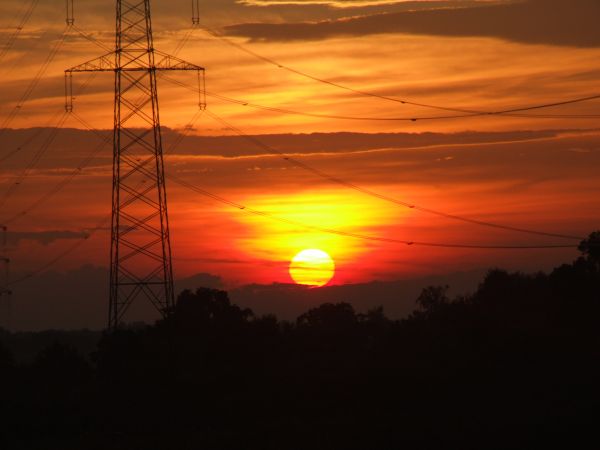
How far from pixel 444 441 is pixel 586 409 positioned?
779cm

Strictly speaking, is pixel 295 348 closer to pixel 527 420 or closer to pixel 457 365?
pixel 457 365

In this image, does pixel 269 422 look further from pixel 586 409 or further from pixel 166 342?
pixel 166 342

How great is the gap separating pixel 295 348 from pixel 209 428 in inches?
1449

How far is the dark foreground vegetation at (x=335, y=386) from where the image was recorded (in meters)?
47.8

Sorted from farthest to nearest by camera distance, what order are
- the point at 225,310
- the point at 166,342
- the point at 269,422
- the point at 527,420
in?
the point at 225,310 < the point at 166,342 < the point at 269,422 < the point at 527,420

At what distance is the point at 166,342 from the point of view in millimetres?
76875

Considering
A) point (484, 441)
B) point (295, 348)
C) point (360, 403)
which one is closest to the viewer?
point (484, 441)

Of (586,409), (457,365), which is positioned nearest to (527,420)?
(586,409)

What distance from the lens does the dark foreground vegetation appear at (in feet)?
157

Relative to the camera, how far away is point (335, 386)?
6544cm

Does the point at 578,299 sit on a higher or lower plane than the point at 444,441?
higher

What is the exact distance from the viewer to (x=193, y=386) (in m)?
64.4

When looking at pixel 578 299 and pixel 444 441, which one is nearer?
pixel 444 441

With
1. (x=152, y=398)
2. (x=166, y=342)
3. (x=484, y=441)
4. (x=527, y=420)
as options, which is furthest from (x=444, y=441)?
(x=166, y=342)
